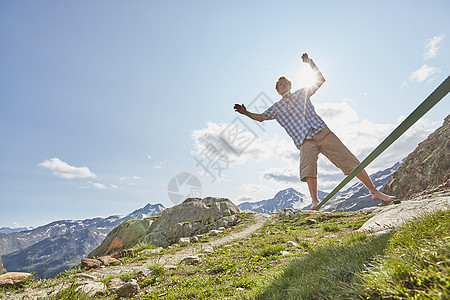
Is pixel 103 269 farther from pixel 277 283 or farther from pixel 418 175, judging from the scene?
pixel 418 175

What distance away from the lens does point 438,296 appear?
1438 mm

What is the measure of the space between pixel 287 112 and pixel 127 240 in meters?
33.1

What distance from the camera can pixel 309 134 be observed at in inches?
236

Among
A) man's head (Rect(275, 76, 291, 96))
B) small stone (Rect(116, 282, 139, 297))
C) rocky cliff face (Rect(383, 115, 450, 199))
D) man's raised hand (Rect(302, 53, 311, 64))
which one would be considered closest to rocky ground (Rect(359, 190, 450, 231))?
man's head (Rect(275, 76, 291, 96))

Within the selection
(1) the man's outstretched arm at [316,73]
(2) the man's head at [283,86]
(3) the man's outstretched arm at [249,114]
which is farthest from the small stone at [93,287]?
(1) the man's outstretched arm at [316,73]

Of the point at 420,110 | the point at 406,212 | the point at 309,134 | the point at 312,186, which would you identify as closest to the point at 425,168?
the point at 406,212

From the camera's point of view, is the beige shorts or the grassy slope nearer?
the grassy slope

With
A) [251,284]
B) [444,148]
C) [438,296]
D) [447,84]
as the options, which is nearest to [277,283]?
[251,284]

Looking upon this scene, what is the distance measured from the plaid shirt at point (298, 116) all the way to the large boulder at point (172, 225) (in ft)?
77.7

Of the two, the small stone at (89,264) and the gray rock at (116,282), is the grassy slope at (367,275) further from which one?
the small stone at (89,264)

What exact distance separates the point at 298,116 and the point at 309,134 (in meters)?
0.63

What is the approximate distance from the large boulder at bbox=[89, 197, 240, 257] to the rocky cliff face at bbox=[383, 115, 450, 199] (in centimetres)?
4466

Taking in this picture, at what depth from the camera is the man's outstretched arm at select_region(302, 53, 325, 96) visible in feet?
20.2

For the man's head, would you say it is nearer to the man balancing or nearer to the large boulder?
the man balancing
